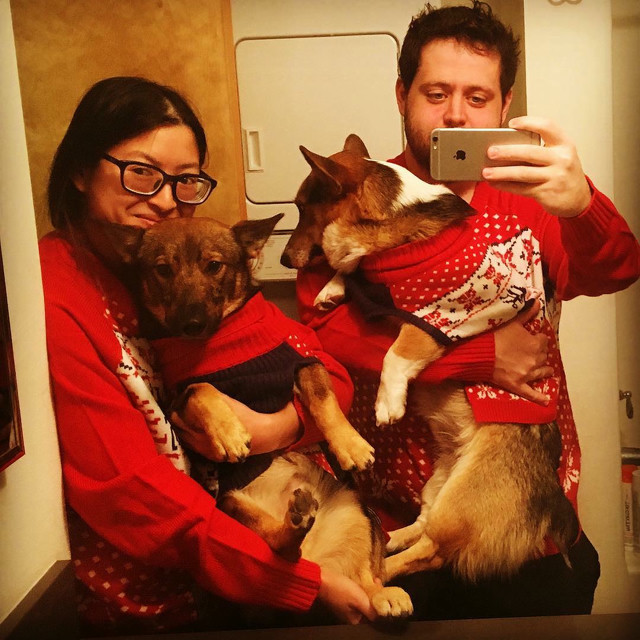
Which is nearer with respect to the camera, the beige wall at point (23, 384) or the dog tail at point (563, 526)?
the beige wall at point (23, 384)

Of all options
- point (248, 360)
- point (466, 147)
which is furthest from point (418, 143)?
point (248, 360)

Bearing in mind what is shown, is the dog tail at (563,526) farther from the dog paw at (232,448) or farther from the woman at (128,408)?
the dog paw at (232,448)

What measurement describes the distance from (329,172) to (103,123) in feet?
1.59

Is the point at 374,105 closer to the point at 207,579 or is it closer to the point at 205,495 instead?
the point at 205,495

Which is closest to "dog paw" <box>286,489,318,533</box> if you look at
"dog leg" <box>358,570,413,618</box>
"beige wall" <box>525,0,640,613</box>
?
"dog leg" <box>358,570,413,618</box>

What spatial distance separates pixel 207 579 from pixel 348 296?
681 millimetres

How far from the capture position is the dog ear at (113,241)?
121 centimetres

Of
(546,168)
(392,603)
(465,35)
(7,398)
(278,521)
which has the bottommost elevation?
(392,603)

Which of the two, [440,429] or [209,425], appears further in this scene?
[440,429]

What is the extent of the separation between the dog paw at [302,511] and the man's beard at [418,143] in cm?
75

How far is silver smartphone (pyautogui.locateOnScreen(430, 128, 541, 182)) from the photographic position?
3.86 ft

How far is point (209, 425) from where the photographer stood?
1150 mm

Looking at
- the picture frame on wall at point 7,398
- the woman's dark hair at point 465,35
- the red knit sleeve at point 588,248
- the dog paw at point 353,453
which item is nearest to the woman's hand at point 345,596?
the dog paw at point 353,453

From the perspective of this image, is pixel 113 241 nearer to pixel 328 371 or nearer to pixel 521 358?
pixel 328 371
